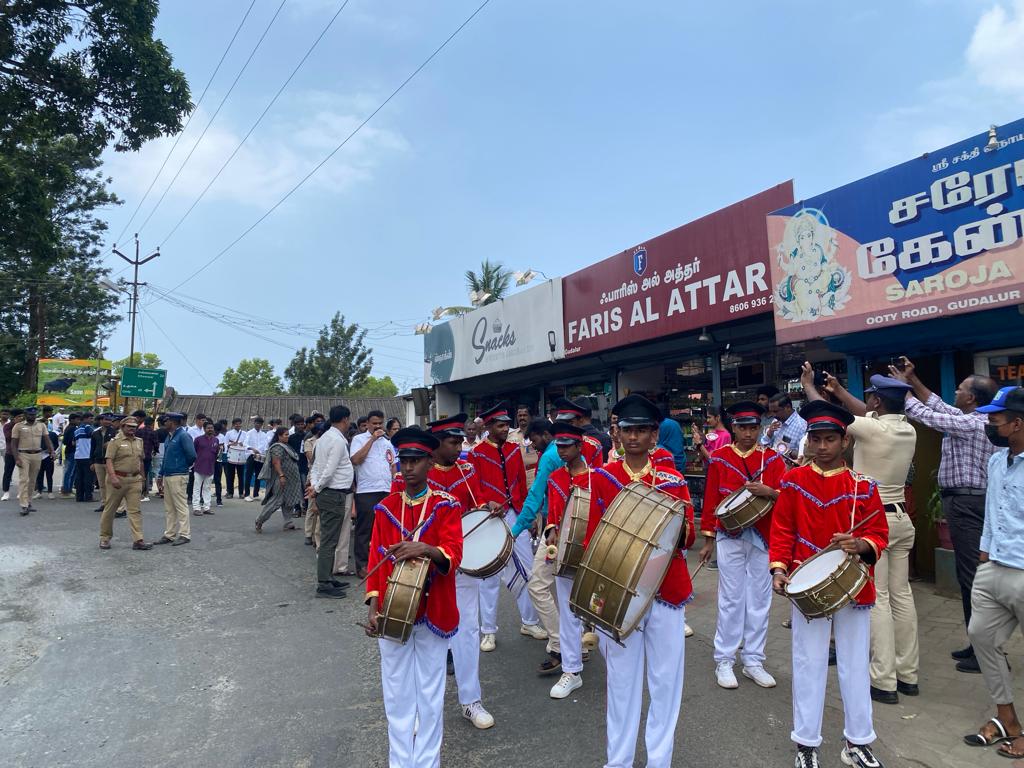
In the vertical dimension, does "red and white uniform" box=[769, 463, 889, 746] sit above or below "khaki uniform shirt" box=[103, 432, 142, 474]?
below

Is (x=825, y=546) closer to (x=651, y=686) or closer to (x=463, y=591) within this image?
(x=651, y=686)

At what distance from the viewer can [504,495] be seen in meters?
5.96

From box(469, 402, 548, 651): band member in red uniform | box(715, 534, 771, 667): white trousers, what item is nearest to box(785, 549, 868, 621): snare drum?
box(715, 534, 771, 667): white trousers

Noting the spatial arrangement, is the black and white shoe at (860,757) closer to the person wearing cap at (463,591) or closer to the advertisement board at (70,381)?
the person wearing cap at (463,591)

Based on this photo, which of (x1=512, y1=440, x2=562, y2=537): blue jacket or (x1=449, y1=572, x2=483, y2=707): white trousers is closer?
(x1=449, y1=572, x2=483, y2=707): white trousers

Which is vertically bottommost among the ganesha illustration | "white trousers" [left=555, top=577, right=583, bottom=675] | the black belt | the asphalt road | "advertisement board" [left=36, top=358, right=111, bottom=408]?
the asphalt road

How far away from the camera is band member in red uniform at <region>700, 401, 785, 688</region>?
4.96 metres

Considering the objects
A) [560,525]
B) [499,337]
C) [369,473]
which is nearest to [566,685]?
[560,525]

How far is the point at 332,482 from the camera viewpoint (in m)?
7.77

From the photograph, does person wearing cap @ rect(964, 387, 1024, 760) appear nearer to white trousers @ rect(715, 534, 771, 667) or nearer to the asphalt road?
the asphalt road

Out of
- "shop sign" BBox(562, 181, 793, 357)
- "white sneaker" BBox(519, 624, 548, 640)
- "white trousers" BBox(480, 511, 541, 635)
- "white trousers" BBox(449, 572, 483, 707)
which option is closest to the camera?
"white trousers" BBox(449, 572, 483, 707)

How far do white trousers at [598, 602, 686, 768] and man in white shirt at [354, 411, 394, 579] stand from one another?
4.89 metres

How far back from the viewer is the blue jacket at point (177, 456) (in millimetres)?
10320

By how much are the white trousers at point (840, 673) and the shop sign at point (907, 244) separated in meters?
4.85
